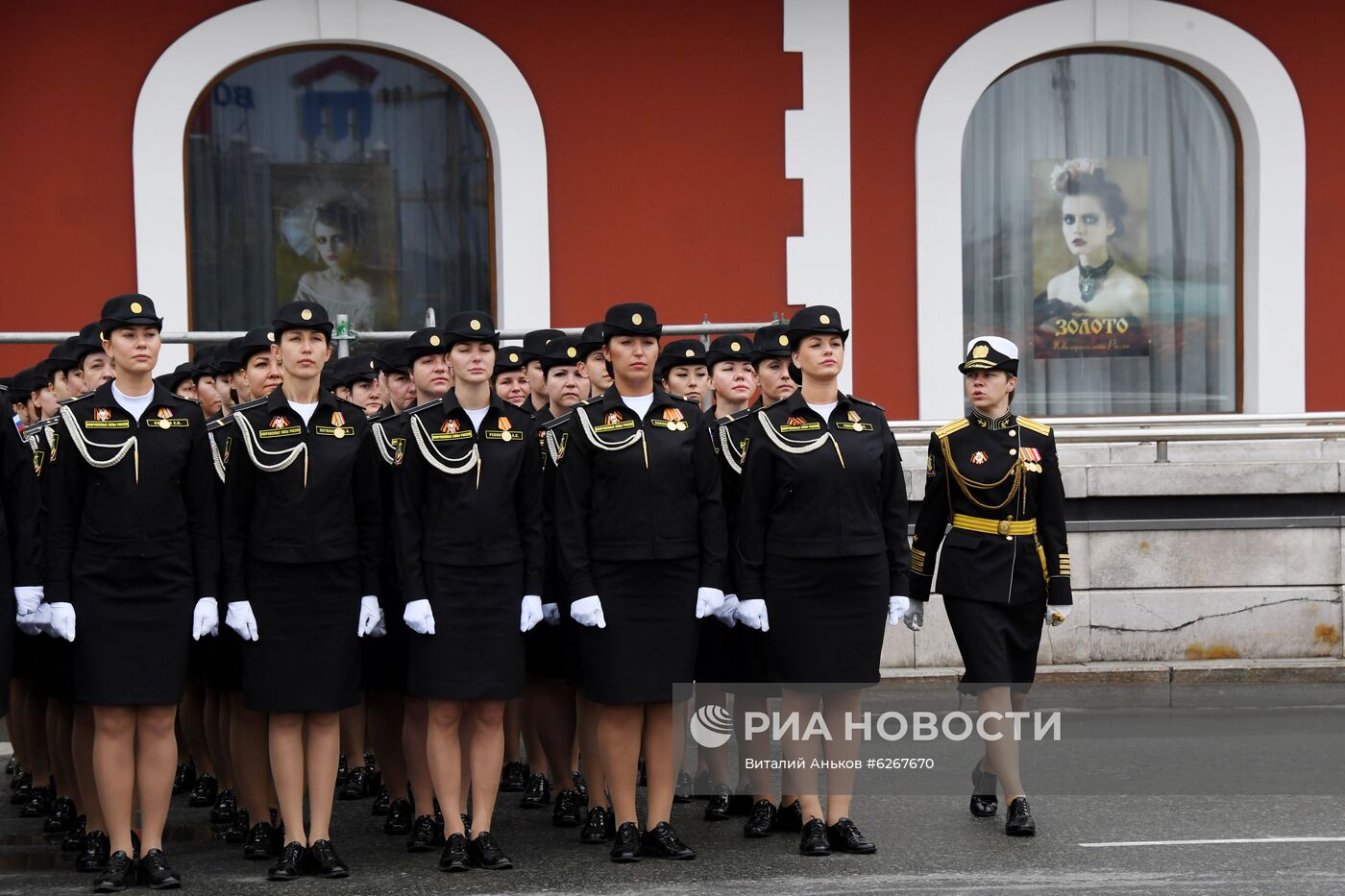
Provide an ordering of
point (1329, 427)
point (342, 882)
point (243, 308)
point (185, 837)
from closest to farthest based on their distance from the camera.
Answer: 1. point (342, 882)
2. point (185, 837)
3. point (1329, 427)
4. point (243, 308)

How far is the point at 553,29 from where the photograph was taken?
1359 centimetres

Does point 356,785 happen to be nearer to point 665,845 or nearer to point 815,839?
point 665,845

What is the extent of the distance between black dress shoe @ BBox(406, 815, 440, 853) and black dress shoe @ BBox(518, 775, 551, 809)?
40.1 inches

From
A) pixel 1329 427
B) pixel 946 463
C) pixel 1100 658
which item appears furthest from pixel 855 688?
pixel 1329 427

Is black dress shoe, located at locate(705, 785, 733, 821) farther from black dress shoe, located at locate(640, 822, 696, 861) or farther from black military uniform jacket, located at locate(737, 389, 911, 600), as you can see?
black military uniform jacket, located at locate(737, 389, 911, 600)

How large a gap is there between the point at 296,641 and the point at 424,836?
103cm

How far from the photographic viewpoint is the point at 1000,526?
7570 mm

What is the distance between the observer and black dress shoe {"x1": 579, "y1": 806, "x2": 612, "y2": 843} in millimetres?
7392

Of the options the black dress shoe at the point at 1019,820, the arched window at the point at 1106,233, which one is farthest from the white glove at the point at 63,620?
the arched window at the point at 1106,233

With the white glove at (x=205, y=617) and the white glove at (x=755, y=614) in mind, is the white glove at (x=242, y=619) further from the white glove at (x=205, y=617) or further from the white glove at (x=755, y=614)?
the white glove at (x=755, y=614)

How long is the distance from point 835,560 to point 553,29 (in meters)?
7.61

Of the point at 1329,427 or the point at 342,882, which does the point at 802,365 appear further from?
the point at 1329,427

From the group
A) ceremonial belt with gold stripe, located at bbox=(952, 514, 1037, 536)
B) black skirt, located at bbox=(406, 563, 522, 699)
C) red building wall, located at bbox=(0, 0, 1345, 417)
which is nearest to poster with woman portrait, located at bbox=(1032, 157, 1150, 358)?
red building wall, located at bbox=(0, 0, 1345, 417)

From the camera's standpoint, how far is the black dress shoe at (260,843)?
23.3 ft
